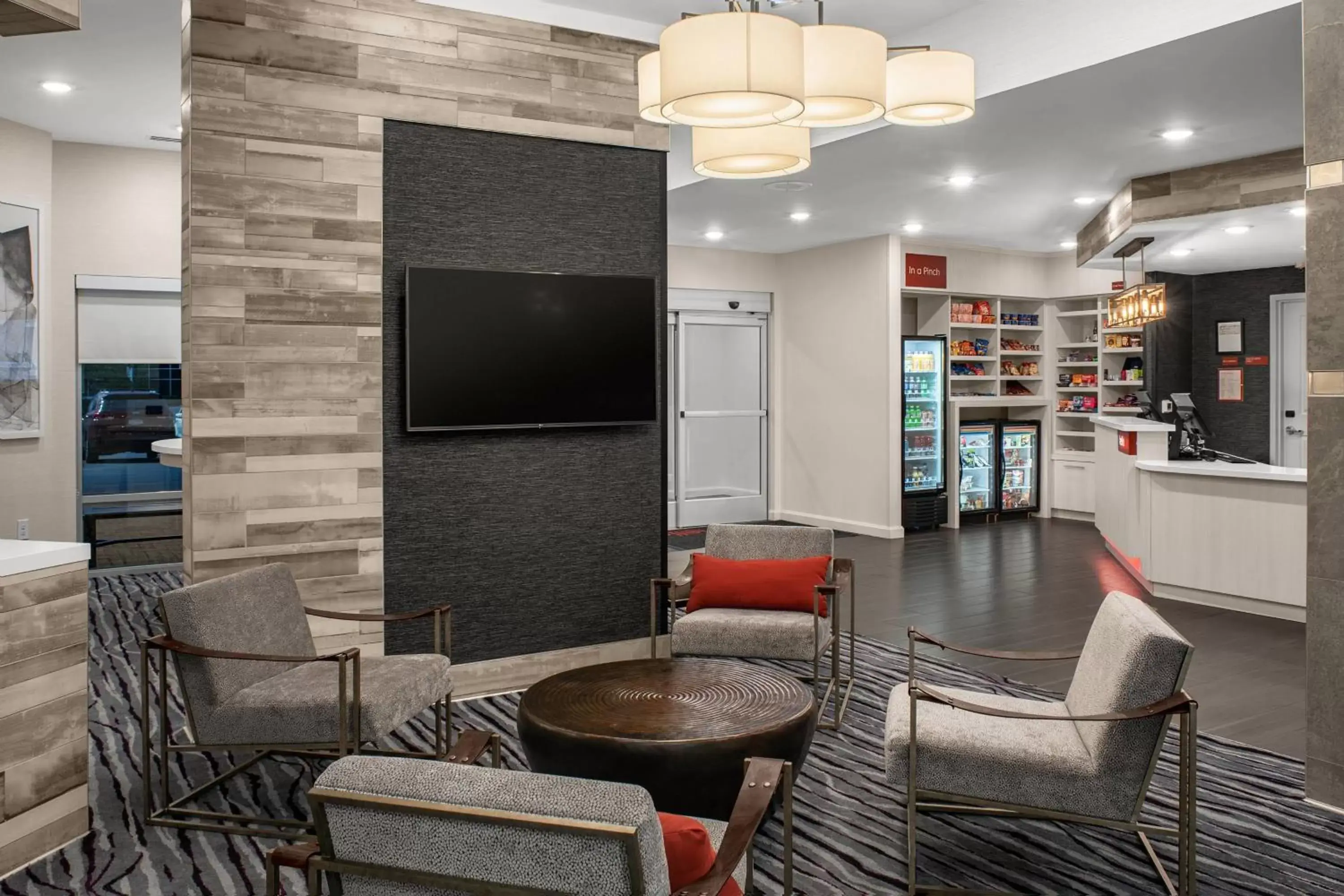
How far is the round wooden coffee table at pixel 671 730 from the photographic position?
2871 mm

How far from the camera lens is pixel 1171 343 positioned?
1092 cm

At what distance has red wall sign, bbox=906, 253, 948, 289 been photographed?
984 centimetres

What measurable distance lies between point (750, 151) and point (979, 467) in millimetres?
8063

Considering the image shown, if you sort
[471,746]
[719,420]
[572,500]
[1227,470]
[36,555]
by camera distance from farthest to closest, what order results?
[719,420], [1227,470], [572,500], [36,555], [471,746]

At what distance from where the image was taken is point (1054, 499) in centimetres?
Answer: 1111

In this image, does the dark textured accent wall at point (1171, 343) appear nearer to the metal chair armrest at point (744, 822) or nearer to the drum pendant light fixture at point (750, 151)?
the drum pendant light fixture at point (750, 151)

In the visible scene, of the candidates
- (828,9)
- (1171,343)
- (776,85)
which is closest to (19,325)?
(828,9)

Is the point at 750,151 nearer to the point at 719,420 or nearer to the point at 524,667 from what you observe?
the point at 524,667

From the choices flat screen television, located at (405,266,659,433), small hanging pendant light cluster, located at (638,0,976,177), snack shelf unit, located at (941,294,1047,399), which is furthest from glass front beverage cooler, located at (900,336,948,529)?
small hanging pendant light cluster, located at (638,0,976,177)

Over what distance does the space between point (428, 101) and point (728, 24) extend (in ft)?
7.17

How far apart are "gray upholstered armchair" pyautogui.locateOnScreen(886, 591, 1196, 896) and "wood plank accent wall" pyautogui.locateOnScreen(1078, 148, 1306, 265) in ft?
15.8

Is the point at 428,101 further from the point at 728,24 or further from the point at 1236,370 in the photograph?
the point at 1236,370

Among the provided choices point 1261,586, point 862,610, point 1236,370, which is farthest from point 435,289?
point 1236,370

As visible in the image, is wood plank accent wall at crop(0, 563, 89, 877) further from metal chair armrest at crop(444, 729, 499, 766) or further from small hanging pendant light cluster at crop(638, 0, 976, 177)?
small hanging pendant light cluster at crop(638, 0, 976, 177)
